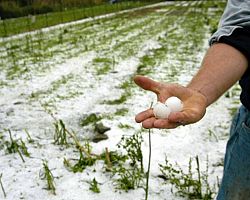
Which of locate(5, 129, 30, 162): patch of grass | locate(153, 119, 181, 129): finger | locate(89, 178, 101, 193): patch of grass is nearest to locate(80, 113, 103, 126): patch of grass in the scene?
locate(5, 129, 30, 162): patch of grass

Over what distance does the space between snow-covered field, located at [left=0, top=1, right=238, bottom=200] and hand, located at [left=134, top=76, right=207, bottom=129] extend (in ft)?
4.58

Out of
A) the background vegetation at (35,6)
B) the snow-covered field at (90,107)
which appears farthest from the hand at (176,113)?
the background vegetation at (35,6)

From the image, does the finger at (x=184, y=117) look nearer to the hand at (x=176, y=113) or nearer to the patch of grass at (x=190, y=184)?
the hand at (x=176, y=113)

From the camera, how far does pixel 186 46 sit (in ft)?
26.8

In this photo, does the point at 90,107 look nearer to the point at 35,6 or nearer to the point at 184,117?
the point at 184,117

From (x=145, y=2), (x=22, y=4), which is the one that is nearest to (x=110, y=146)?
(x=22, y=4)

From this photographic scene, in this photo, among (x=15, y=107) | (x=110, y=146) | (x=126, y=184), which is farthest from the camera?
(x=15, y=107)

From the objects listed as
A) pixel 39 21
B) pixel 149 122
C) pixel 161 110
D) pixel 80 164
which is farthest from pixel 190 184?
pixel 39 21

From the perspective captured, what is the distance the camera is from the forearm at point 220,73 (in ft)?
4.61

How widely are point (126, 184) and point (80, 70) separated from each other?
3.79 metres

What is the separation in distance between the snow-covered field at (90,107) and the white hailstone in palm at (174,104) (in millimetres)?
1378

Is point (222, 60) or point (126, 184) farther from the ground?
point (222, 60)

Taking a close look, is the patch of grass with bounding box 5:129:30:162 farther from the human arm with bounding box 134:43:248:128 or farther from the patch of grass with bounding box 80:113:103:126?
the human arm with bounding box 134:43:248:128

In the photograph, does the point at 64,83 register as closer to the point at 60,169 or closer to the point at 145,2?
the point at 60,169
